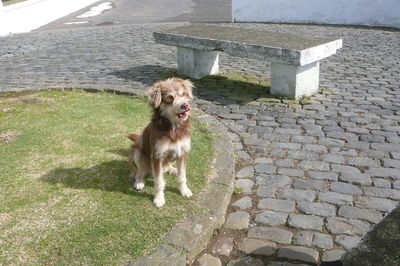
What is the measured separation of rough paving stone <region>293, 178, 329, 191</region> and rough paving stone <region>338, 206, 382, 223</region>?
443mm

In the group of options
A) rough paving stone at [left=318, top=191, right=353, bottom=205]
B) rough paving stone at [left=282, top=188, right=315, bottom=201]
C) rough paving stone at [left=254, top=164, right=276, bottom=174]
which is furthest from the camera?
rough paving stone at [left=254, top=164, right=276, bottom=174]

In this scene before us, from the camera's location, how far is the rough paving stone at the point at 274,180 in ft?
16.1

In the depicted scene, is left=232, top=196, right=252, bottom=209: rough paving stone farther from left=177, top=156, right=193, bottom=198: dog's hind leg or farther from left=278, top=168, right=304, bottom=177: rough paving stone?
left=278, top=168, right=304, bottom=177: rough paving stone

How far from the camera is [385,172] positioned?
505cm

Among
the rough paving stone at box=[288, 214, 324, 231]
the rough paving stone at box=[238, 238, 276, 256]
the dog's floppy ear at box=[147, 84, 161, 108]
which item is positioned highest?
the dog's floppy ear at box=[147, 84, 161, 108]

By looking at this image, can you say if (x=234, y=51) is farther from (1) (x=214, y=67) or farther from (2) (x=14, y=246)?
(2) (x=14, y=246)

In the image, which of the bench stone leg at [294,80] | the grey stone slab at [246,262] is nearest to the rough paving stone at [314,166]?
the grey stone slab at [246,262]

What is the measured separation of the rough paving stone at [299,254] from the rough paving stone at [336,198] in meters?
0.89

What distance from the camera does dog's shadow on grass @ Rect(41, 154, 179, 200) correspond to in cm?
463

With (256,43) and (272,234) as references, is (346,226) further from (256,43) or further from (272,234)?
(256,43)

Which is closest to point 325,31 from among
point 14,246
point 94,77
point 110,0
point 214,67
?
point 214,67

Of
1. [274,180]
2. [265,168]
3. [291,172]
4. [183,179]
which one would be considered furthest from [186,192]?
[291,172]

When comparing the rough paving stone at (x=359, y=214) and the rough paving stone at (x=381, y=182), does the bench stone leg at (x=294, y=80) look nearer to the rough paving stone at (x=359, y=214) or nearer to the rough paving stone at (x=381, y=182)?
the rough paving stone at (x=381, y=182)

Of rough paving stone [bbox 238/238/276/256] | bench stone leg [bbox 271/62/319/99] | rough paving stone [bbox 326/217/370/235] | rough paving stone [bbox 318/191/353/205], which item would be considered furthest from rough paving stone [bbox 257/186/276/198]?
bench stone leg [bbox 271/62/319/99]
